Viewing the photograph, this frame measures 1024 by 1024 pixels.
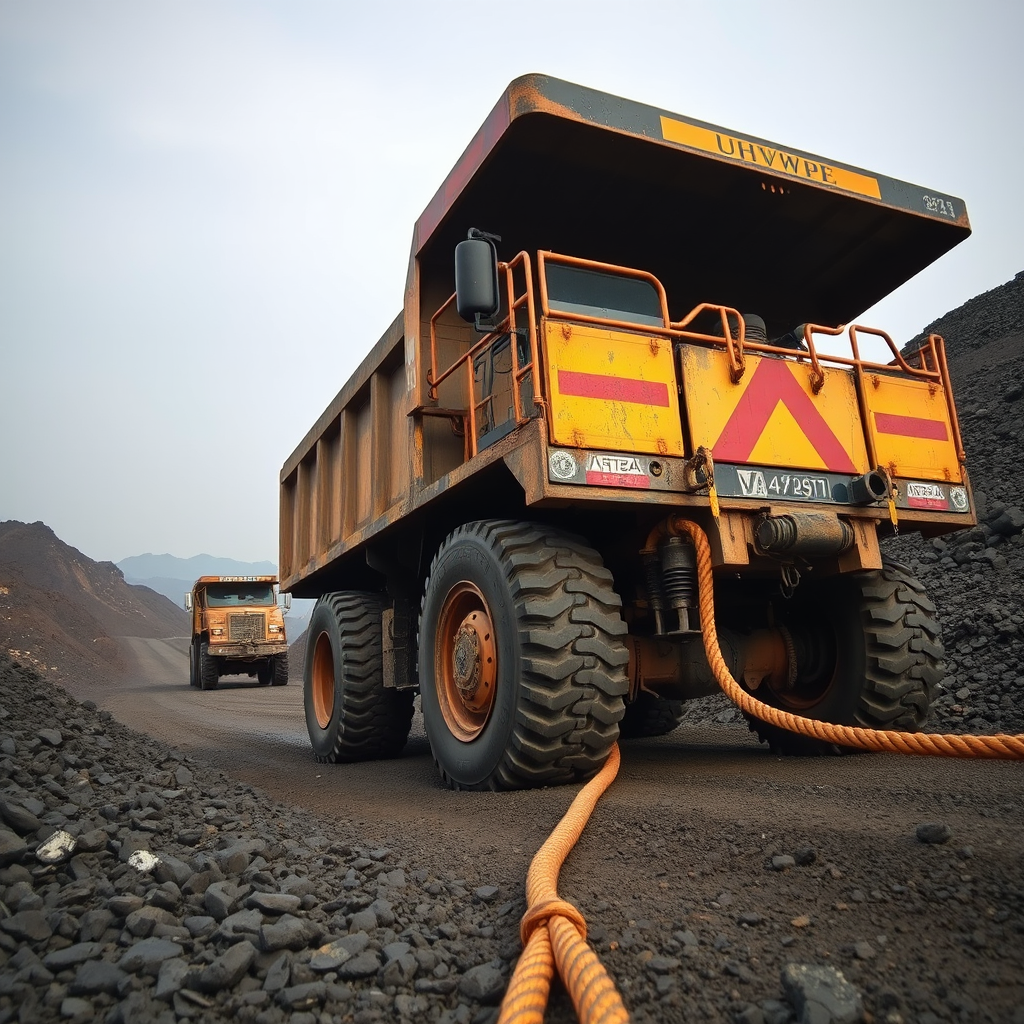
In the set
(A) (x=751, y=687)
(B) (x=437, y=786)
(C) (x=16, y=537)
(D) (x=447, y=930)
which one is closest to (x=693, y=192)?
(A) (x=751, y=687)

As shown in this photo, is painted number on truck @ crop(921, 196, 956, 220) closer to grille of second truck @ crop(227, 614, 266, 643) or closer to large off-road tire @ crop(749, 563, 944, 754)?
large off-road tire @ crop(749, 563, 944, 754)

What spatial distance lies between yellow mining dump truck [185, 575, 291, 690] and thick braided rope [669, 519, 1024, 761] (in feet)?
59.5

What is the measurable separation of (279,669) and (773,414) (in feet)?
62.7

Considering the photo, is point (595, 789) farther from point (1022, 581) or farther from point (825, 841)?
point (1022, 581)

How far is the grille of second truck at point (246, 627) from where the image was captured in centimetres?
1967

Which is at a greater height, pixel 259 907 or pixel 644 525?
pixel 644 525

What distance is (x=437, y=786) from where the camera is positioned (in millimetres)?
4277

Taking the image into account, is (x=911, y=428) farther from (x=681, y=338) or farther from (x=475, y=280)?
(x=475, y=280)

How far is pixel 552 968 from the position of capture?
1588 millimetres

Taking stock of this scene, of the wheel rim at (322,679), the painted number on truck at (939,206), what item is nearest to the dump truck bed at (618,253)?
the painted number on truck at (939,206)

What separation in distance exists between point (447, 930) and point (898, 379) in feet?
12.2

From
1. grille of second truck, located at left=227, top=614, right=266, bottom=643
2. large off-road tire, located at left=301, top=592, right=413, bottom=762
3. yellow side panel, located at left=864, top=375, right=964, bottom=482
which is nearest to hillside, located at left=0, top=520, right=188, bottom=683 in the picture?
grille of second truck, located at left=227, top=614, right=266, bottom=643

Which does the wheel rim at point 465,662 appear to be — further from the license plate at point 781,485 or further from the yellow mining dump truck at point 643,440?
the license plate at point 781,485

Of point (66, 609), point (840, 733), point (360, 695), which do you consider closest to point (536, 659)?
point (840, 733)
